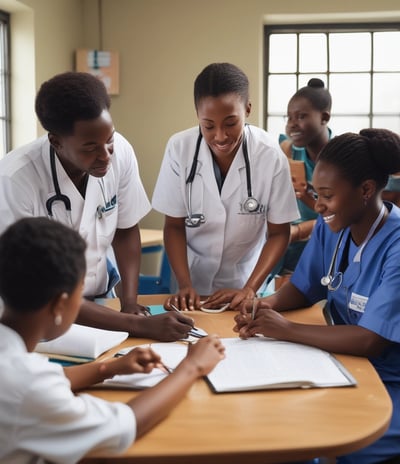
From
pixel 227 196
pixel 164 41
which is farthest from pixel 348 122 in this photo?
pixel 227 196

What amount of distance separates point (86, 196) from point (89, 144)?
0.21 meters

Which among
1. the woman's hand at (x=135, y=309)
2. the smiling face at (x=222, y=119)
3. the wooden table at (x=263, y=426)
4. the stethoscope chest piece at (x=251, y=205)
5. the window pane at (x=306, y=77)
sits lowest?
→ the wooden table at (x=263, y=426)

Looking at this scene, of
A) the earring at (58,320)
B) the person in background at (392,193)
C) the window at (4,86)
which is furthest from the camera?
the window at (4,86)

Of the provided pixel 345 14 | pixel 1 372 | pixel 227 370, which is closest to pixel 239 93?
pixel 227 370

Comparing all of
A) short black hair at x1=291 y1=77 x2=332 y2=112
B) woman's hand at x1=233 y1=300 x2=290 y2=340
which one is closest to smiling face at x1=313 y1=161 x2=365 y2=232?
woman's hand at x1=233 y1=300 x2=290 y2=340

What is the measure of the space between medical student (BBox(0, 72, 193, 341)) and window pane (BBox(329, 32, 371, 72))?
105 inches

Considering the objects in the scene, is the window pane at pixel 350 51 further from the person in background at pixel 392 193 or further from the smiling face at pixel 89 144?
the smiling face at pixel 89 144

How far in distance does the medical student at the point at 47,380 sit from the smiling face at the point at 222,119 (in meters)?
0.83

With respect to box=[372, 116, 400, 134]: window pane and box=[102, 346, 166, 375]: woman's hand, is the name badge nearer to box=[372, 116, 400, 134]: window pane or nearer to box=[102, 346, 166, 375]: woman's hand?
box=[102, 346, 166, 375]: woman's hand

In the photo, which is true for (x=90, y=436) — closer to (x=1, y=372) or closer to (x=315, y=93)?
(x=1, y=372)

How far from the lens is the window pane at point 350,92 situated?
401cm

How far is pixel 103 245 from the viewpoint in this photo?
5.71 feet

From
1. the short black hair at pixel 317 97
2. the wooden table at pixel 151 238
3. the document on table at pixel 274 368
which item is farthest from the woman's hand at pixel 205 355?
the wooden table at pixel 151 238

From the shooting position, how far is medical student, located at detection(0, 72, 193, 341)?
4.71ft
